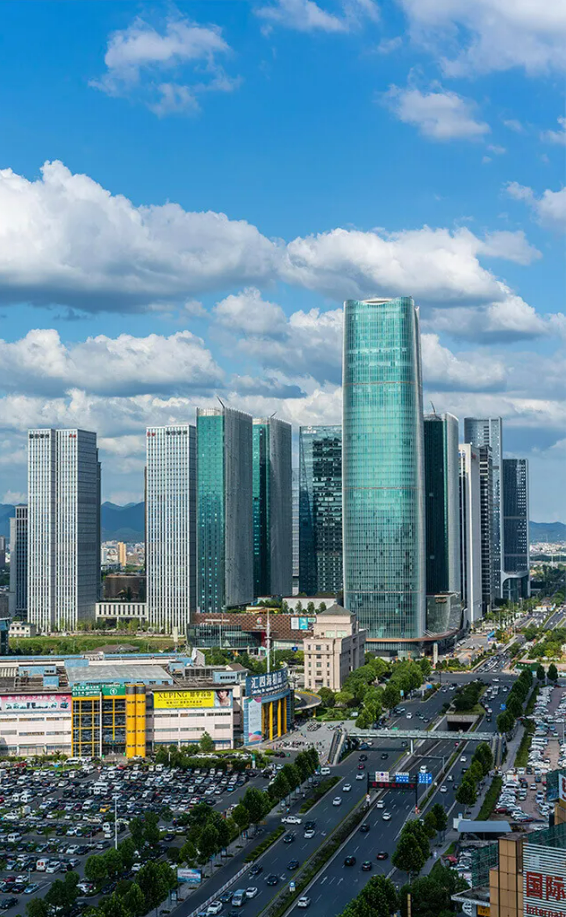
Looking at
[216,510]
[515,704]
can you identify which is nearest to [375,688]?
[515,704]

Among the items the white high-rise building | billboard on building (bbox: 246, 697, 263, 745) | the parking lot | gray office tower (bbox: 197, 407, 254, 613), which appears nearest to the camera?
the parking lot

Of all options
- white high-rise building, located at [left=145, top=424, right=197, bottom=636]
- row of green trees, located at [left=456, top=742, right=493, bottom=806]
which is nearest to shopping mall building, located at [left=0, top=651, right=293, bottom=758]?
row of green trees, located at [left=456, top=742, right=493, bottom=806]

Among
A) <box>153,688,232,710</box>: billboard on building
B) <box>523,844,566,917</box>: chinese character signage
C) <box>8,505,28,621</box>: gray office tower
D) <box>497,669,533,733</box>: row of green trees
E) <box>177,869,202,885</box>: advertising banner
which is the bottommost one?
<box>177,869,202,885</box>: advertising banner

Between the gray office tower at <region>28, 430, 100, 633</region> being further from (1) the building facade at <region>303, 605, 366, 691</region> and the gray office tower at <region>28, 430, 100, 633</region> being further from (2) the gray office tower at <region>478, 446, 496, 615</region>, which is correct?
(2) the gray office tower at <region>478, 446, 496, 615</region>

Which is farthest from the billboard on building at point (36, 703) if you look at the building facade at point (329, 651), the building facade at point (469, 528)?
the building facade at point (469, 528)

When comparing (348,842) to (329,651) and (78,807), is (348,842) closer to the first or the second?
(78,807)

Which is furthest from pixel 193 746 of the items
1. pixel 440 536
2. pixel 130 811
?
pixel 440 536
